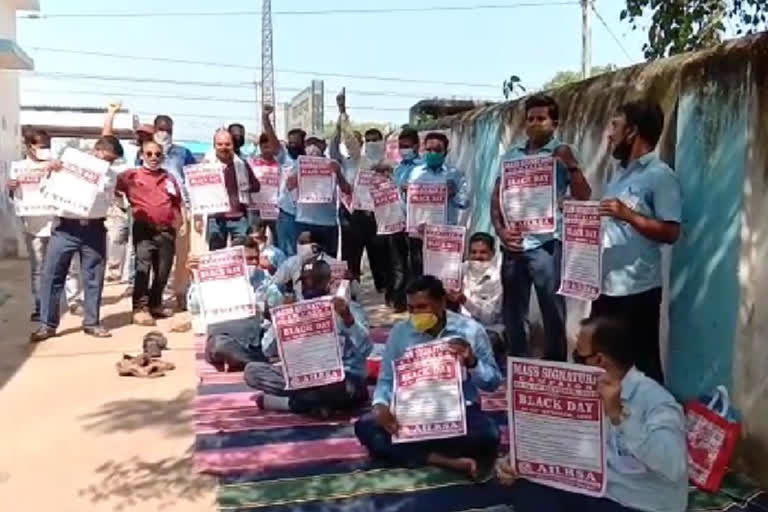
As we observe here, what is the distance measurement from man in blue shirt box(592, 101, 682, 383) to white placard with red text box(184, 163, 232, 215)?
3.66m

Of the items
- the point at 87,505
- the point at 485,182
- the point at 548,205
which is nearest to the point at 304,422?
the point at 87,505

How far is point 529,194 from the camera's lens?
15.2 feet

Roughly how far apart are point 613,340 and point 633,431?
27 cm

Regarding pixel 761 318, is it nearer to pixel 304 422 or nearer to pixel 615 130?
pixel 615 130

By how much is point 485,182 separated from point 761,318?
414 centimetres

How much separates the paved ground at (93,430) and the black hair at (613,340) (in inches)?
73.2

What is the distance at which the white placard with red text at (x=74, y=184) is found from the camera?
662 cm

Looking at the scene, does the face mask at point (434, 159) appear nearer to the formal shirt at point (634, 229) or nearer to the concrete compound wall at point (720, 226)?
the concrete compound wall at point (720, 226)

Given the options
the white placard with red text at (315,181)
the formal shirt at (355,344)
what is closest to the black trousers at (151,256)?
the white placard with red text at (315,181)

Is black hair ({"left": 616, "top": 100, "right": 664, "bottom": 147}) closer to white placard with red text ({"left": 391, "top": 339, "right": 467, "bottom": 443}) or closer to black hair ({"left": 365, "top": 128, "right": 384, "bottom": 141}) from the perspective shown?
white placard with red text ({"left": 391, "top": 339, "right": 467, "bottom": 443})

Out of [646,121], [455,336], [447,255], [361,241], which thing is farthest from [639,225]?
[361,241]

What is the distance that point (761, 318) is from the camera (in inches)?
148

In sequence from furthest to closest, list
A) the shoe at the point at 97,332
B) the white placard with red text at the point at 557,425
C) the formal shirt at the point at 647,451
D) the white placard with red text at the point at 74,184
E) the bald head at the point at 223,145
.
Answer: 1. the bald head at the point at 223,145
2. the shoe at the point at 97,332
3. the white placard with red text at the point at 74,184
4. the white placard with red text at the point at 557,425
5. the formal shirt at the point at 647,451

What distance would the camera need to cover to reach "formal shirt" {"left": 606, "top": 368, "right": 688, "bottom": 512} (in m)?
2.53
